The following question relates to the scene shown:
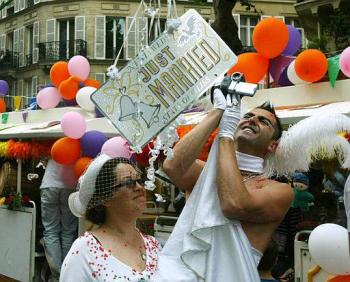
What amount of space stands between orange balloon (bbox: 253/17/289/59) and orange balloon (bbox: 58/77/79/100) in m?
3.08

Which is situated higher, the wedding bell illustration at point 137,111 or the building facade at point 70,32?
the building facade at point 70,32

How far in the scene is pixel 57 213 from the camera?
286 inches

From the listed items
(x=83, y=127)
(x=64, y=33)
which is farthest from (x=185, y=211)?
(x=64, y=33)

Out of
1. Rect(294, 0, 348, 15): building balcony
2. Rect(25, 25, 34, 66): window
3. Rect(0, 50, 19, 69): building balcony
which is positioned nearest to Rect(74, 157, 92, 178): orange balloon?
Rect(294, 0, 348, 15): building balcony

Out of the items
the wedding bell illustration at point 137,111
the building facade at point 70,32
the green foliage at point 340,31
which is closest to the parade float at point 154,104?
the wedding bell illustration at point 137,111

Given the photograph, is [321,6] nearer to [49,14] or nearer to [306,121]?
[306,121]

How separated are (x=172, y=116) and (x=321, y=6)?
512 inches

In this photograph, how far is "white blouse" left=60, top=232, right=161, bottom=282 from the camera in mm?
2205

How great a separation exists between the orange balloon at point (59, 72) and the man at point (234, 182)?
6184mm

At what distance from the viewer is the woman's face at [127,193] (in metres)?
2.45

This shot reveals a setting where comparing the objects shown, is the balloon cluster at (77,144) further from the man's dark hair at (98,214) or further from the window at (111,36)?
the window at (111,36)

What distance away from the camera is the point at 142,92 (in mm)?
2598

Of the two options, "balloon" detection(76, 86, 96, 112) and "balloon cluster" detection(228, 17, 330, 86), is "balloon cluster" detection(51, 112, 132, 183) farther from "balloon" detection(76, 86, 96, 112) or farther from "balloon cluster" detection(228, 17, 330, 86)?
"balloon cluster" detection(228, 17, 330, 86)

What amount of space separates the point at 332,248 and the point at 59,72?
227 inches
